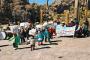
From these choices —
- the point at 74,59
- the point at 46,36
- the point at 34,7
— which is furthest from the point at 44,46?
the point at 34,7

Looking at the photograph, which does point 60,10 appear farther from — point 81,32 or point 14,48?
point 14,48

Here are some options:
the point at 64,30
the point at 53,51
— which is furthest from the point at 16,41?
the point at 64,30

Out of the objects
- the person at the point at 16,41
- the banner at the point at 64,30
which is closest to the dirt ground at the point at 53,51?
the person at the point at 16,41

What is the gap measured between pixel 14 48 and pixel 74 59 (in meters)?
5.22

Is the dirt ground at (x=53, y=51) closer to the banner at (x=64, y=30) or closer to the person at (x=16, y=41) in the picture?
the person at (x=16, y=41)

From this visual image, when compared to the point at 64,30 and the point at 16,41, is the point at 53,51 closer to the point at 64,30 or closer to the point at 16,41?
the point at 16,41

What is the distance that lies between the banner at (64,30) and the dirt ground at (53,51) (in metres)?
2.16

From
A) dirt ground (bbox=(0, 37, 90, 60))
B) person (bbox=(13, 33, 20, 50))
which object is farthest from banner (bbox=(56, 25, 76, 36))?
person (bbox=(13, 33, 20, 50))

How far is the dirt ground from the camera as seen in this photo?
22422 mm

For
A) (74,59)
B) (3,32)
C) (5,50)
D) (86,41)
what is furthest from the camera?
(3,32)

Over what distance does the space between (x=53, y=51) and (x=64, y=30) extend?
712cm

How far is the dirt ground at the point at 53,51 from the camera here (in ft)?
73.6

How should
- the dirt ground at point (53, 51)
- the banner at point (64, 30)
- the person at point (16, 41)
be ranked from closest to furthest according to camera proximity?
1. the dirt ground at point (53, 51)
2. the person at point (16, 41)
3. the banner at point (64, 30)

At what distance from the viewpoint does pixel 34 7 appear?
57000 mm
